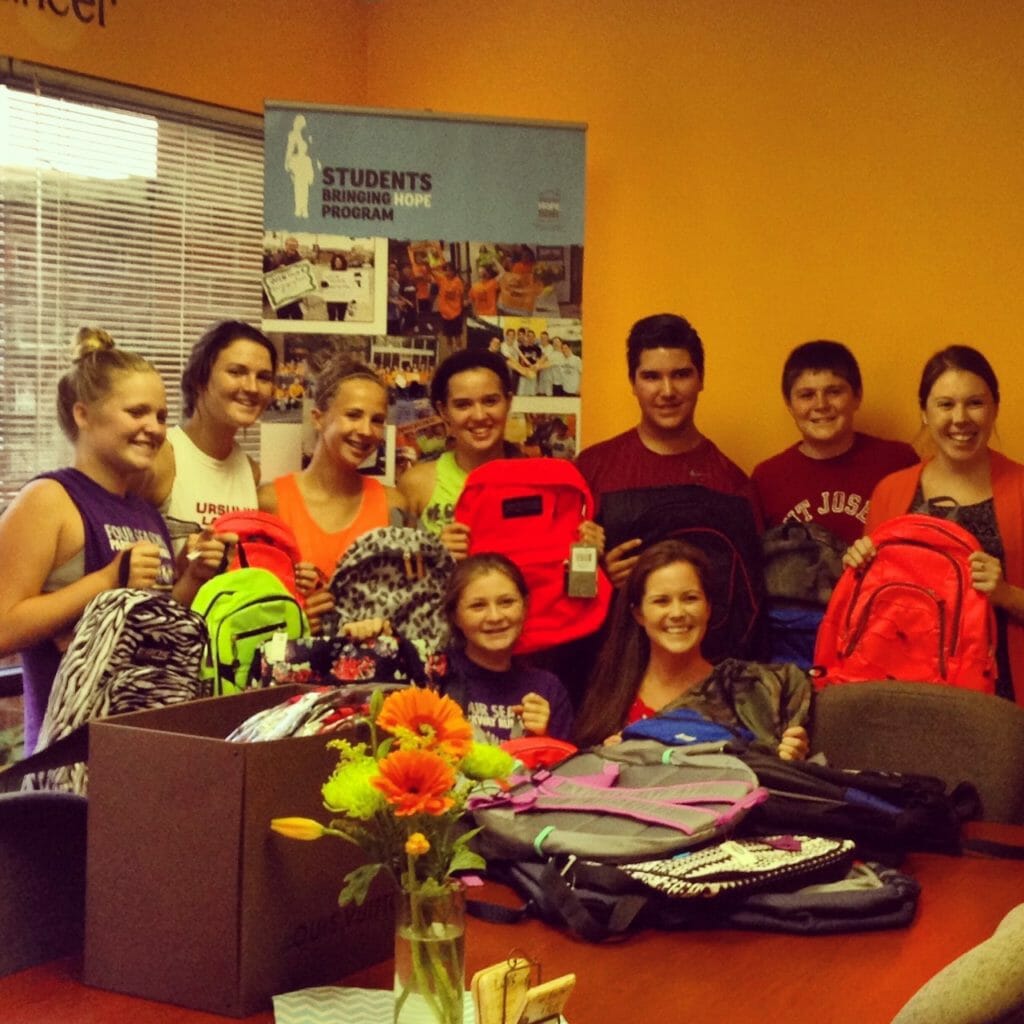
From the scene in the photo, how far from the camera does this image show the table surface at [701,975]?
5.02 feet

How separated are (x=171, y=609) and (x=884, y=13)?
3.23m

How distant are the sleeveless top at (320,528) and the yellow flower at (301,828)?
88.0 inches

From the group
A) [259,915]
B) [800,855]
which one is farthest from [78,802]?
[800,855]

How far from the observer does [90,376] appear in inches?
126

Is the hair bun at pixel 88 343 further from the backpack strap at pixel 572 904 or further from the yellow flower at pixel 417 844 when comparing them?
the yellow flower at pixel 417 844

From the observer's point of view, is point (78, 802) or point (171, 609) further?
point (171, 609)

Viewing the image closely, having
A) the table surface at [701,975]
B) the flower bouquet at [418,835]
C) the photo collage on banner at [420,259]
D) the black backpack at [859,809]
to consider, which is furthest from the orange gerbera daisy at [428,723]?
the photo collage on banner at [420,259]

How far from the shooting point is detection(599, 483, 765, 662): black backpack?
3.69 meters

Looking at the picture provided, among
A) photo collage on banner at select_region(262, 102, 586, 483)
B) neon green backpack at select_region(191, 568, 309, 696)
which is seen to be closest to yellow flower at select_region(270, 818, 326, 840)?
neon green backpack at select_region(191, 568, 309, 696)

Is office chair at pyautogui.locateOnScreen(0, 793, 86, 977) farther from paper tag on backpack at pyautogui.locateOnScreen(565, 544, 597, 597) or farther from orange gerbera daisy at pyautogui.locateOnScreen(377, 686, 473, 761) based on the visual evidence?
paper tag on backpack at pyautogui.locateOnScreen(565, 544, 597, 597)

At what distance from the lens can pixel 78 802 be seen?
5.83 feet

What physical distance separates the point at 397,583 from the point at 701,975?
1927 millimetres

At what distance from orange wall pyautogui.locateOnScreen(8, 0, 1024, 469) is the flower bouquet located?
3.29 metres

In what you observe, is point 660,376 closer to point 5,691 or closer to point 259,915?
point 5,691
